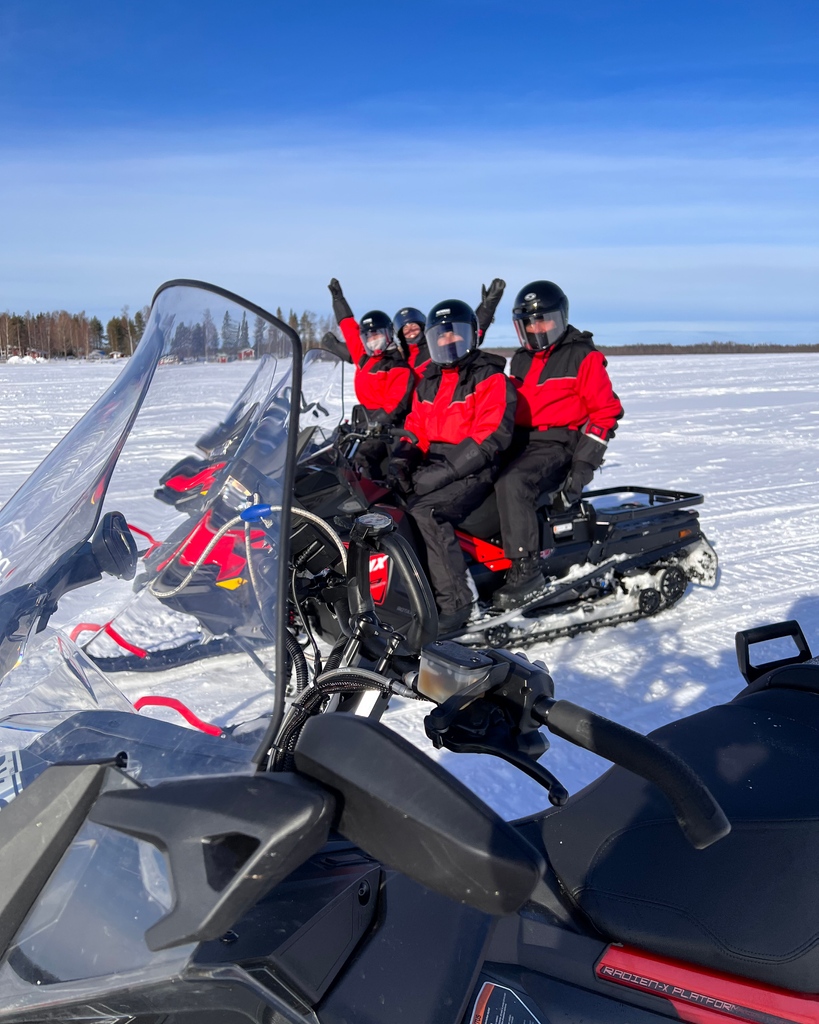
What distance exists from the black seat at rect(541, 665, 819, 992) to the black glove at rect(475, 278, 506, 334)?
A: 7519 millimetres

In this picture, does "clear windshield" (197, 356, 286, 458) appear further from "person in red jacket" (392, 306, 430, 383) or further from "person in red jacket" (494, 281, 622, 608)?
"person in red jacket" (392, 306, 430, 383)

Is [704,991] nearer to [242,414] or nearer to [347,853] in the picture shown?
[347,853]

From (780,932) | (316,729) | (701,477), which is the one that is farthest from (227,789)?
(701,477)

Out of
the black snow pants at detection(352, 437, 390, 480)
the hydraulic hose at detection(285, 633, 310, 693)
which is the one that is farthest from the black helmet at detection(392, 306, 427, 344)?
the hydraulic hose at detection(285, 633, 310, 693)

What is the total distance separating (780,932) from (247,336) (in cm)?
115

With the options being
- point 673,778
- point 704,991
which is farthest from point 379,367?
point 673,778

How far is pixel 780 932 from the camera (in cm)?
120

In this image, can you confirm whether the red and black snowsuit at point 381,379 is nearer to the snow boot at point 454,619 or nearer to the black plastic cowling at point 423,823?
the snow boot at point 454,619

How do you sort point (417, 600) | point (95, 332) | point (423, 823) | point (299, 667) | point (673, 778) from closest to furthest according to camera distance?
point (423, 823) < point (673, 778) < point (417, 600) < point (299, 667) < point (95, 332)

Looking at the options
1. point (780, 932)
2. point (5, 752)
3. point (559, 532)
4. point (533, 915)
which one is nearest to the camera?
point (5, 752)

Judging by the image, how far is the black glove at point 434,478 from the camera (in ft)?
15.2

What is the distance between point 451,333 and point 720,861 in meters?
4.13

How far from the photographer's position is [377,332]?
825 cm

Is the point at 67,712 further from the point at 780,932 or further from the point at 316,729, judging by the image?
the point at 780,932
